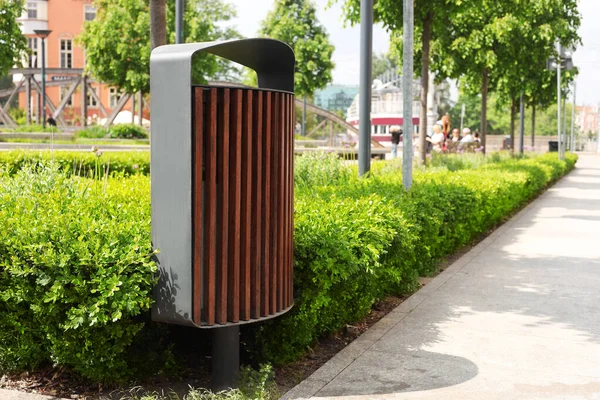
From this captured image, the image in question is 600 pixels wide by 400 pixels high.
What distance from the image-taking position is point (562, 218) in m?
15.0

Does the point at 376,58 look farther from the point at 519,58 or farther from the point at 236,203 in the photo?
the point at 236,203

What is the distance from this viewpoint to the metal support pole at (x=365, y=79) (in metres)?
10.6

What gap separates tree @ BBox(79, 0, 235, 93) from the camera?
131 ft

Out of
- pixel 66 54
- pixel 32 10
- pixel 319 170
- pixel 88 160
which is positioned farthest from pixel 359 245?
pixel 32 10

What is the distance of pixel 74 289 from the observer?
14.1 ft

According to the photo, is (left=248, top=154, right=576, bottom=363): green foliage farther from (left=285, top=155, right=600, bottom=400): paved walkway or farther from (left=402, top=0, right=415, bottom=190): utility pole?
(left=402, top=0, right=415, bottom=190): utility pole

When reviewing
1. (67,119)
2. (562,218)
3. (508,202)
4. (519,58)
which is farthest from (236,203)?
(67,119)

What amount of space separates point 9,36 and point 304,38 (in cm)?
1887

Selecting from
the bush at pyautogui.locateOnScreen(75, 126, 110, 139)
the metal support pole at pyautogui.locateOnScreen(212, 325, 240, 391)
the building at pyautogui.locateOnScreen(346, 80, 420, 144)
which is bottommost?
the metal support pole at pyautogui.locateOnScreen(212, 325, 240, 391)

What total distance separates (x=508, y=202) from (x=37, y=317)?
10768mm

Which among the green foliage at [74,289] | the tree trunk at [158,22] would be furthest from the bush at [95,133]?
the green foliage at [74,289]

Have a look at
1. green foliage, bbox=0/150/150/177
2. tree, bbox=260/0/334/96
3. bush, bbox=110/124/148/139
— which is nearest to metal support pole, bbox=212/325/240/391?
green foliage, bbox=0/150/150/177

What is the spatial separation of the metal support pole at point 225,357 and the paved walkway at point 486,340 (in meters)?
0.36

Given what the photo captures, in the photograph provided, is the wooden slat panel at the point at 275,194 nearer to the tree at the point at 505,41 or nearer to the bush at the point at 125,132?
the tree at the point at 505,41
